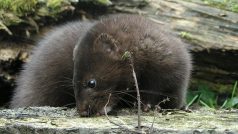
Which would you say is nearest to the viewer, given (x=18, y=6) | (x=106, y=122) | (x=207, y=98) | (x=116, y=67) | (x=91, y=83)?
(x=106, y=122)

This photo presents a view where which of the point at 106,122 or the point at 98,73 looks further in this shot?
the point at 98,73

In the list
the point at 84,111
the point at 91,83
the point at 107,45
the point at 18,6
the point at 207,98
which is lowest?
the point at 207,98

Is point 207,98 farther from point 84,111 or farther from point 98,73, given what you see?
point 84,111

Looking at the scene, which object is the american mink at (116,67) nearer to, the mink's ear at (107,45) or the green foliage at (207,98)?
the mink's ear at (107,45)

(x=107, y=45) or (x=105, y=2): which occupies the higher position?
(x=105, y=2)

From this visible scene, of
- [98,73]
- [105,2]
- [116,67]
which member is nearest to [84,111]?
[98,73]

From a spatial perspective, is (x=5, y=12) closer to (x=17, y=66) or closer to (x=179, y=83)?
(x=17, y=66)
